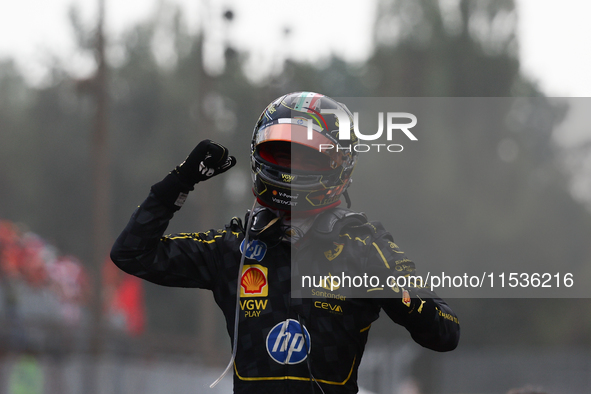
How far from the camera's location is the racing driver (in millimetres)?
2377

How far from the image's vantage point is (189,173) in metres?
2.54

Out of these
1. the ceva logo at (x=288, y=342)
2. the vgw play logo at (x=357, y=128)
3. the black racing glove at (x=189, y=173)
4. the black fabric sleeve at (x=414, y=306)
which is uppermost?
the vgw play logo at (x=357, y=128)

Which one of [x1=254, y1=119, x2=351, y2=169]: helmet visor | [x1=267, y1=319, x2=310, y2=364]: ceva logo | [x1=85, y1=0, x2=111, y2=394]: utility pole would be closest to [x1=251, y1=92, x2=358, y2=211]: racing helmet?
[x1=254, y1=119, x2=351, y2=169]: helmet visor

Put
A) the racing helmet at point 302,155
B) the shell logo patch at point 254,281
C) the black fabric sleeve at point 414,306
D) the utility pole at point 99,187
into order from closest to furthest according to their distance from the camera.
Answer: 1. the black fabric sleeve at point 414,306
2. the shell logo patch at point 254,281
3. the racing helmet at point 302,155
4. the utility pole at point 99,187

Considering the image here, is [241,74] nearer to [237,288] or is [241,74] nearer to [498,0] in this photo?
[498,0]

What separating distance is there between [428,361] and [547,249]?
6.44m

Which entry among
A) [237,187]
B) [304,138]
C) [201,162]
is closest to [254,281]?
[201,162]

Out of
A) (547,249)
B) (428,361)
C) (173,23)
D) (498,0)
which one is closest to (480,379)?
(428,361)

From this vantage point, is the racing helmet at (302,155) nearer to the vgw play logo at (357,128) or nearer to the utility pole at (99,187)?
the vgw play logo at (357,128)

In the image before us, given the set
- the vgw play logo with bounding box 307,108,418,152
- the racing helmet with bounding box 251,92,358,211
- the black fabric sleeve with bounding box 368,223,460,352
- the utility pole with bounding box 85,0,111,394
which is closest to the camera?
the black fabric sleeve with bounding box 368,223,460,352

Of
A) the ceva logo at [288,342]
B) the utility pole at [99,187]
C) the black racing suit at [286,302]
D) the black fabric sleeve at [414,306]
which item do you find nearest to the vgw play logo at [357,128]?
the black racing suit at [286,302]

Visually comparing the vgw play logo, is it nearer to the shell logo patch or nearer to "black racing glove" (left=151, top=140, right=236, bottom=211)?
"black racing glove" (left=151, top=140, right=236, bottom=211)

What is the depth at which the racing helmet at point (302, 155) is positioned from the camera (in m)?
2.63

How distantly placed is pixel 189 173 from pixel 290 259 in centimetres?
51
